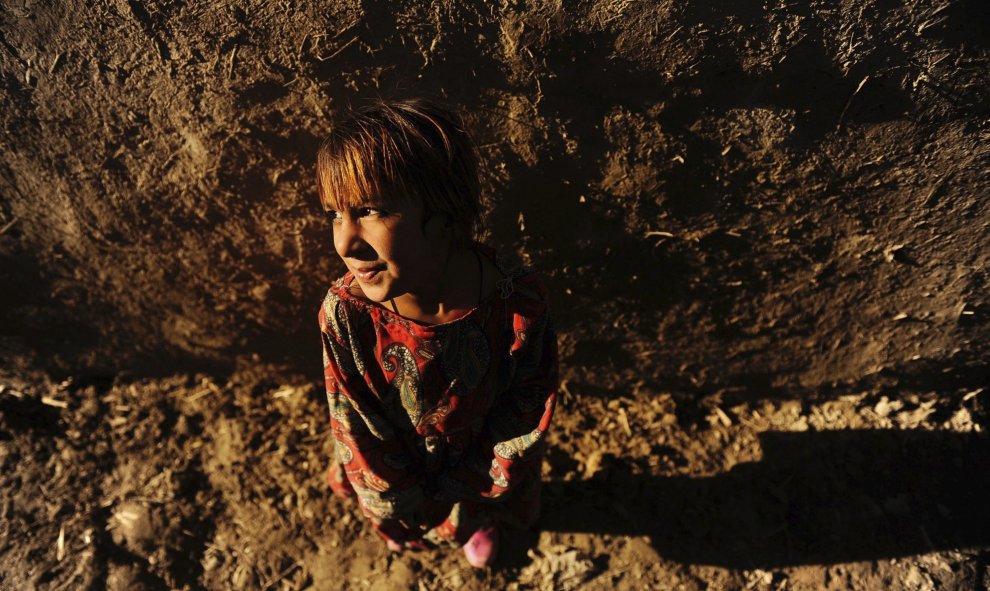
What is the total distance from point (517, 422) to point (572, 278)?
32.3 inches

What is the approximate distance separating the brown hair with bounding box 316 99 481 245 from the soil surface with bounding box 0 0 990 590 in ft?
1.97

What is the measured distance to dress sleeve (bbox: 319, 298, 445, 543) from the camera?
5.74 feet

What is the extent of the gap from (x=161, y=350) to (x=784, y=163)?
294 cm

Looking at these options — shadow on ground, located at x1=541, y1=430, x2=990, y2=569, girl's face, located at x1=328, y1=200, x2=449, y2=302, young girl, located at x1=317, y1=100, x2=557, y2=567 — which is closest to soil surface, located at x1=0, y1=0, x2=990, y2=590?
shadow on ground, located at x1=541, y1=430, x2=990, y2=569

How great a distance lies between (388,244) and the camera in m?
1.46

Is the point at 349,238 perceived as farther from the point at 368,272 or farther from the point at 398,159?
the point at 398,159

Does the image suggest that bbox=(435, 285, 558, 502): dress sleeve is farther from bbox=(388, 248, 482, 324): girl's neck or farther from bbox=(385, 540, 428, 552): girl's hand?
bbox=(385, 540, 428, 552): girl's hand

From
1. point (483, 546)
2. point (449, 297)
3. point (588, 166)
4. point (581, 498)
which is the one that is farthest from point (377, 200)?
point (581, 498)

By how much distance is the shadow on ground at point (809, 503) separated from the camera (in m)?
2.72

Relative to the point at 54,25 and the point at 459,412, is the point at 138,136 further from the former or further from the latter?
the point at 459,412

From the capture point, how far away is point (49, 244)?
2.71 metres

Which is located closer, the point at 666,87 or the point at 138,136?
the point at 666,87

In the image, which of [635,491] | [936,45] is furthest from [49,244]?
[936,45]

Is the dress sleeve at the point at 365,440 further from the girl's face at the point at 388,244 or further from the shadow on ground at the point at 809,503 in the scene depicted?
the shadow on ground at the point at 809,503
